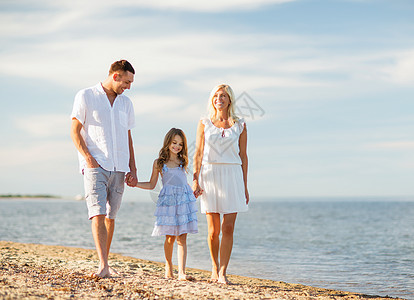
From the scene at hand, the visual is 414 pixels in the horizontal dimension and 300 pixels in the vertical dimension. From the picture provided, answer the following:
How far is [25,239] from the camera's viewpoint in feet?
41.7

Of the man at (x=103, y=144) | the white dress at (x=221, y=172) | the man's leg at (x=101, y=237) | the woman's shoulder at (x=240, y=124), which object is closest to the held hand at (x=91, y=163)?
the man at (x=103, y=144)

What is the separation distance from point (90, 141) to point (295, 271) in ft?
17.1

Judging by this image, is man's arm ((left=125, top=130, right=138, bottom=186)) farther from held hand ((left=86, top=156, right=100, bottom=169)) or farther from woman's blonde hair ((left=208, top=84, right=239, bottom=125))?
woman's blonde hair ((left=208, top=84, right=239, bottom=125))

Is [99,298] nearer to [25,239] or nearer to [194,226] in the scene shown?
[194,226]

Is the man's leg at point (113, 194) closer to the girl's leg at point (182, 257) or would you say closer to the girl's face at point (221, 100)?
the girl's leg at point (182, 257)

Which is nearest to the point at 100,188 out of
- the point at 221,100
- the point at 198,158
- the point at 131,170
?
the point at 131,170

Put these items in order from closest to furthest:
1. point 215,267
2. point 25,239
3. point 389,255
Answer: point 215,267
point 389,255
point 25,239

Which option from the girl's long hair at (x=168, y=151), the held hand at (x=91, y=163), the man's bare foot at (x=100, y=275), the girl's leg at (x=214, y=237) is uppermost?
the girl's long hair at (x=168, y=151)

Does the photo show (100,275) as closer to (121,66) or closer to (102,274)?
(102,274)

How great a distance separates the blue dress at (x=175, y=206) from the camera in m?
4.97

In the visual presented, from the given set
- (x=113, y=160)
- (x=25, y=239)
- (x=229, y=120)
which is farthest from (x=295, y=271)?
(x=25, y=239)

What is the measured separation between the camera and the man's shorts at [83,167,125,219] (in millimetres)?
4398

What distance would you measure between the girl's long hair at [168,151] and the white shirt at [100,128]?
2.04 feet

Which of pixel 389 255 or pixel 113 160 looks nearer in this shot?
pixel 113 160
